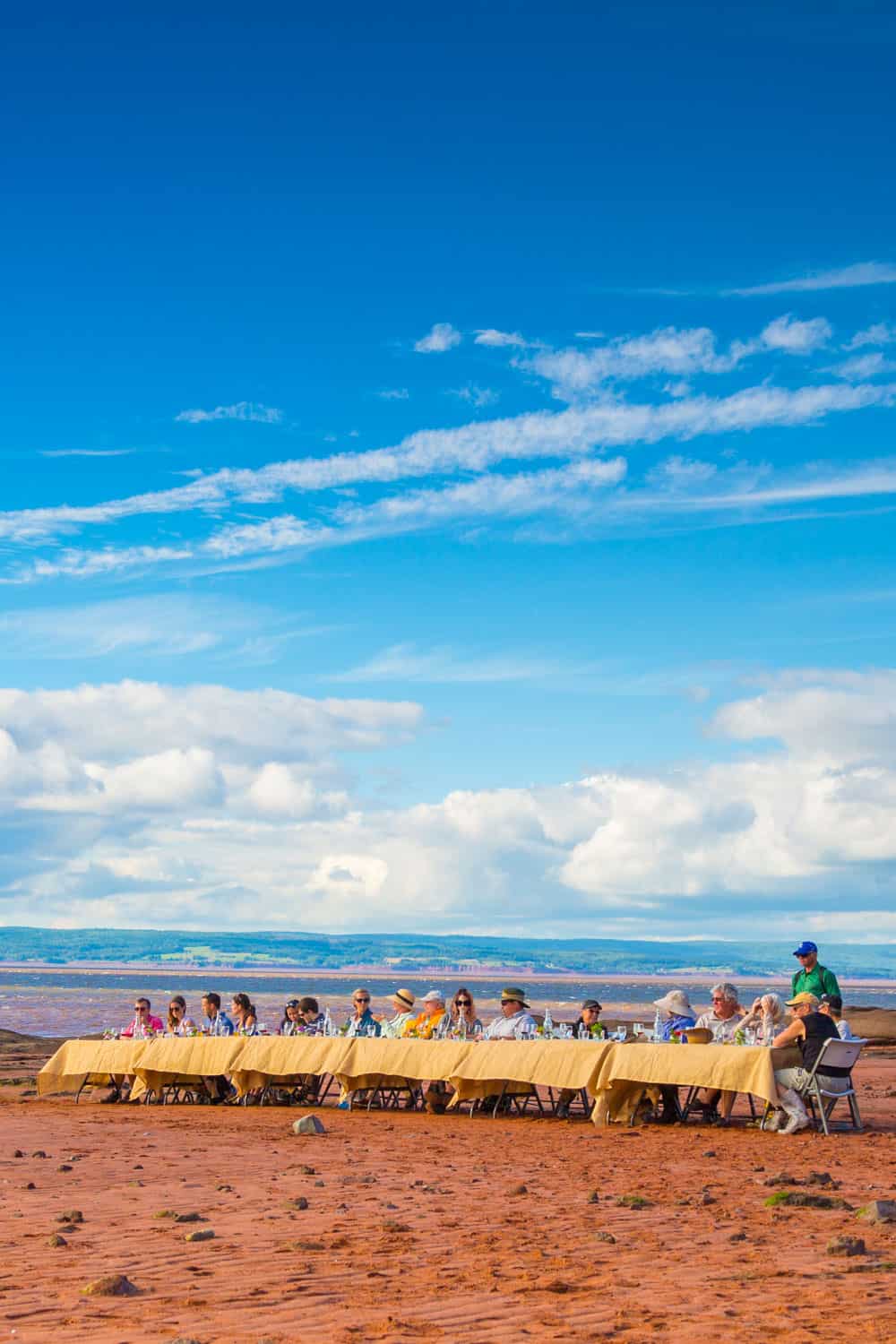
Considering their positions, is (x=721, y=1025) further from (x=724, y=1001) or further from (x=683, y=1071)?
(x=683, y=1071)

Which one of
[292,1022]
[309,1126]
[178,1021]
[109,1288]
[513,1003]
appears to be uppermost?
[513,1003]

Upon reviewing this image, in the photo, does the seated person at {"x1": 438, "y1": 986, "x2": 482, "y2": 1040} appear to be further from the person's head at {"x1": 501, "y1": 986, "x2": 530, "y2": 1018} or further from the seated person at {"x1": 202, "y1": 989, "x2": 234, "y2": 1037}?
the seated person at {"x1": 202, "y1": 989, "x2": 234, "y2": 1037}

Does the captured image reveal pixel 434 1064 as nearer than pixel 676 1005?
No

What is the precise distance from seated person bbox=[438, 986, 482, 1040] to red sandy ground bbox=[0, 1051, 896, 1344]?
2.59 m

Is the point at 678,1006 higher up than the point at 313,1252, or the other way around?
the point at 678,1006

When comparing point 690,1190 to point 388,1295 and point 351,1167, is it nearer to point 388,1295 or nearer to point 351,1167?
point 351,1167

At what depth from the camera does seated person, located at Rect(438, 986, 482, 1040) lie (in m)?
15.6

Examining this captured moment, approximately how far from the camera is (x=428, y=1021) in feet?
52.3

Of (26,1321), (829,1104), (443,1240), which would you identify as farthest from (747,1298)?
(829,1104)

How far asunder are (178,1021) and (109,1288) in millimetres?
11834

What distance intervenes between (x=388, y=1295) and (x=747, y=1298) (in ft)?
5.05

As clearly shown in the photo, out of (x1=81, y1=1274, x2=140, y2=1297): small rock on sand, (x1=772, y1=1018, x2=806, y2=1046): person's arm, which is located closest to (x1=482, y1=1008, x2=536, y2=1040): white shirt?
(x1=772, y1=1018, x2=806, y2=1046): person's arm

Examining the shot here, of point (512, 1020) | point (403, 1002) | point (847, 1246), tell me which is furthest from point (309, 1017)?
point (847, 1246)

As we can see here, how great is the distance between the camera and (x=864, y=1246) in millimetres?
7406
